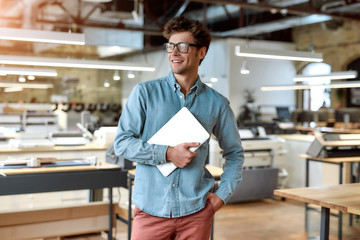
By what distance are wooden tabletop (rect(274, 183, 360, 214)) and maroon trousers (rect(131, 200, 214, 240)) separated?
1.05m

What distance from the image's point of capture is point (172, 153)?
1580 mm

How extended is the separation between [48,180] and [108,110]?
1126 centimetres

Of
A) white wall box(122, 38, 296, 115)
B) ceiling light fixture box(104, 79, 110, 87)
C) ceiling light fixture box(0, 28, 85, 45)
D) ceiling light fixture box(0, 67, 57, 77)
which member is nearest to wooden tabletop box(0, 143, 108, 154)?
ceiling light fixture box(0, 67, 57, 77)

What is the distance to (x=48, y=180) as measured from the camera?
377cm

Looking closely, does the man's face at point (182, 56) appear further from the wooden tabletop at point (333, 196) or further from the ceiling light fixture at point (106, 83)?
the ceiling light fixture at point (106, 83)

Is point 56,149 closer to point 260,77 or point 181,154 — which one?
point 181,154

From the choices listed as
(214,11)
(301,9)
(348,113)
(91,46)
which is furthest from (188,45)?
(91,46)

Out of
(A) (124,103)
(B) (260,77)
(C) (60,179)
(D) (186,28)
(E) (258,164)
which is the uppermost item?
(B) (260,77)

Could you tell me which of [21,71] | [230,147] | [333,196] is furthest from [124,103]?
[230,147]

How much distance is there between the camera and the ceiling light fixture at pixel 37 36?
414 centimetres

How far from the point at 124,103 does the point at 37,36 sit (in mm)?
4711

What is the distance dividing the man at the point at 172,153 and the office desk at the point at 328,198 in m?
0.99

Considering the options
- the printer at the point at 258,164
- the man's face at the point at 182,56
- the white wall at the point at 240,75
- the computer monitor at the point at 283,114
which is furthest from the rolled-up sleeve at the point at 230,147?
the white wall at the point at 240,75

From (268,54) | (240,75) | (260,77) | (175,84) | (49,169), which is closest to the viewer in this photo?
(175,84)
